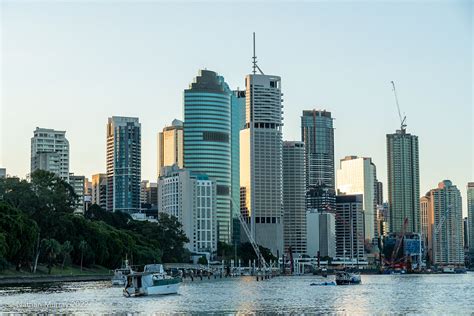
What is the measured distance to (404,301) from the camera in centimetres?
13488

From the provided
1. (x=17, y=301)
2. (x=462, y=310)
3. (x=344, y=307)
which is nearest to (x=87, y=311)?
(x=17, y=301)

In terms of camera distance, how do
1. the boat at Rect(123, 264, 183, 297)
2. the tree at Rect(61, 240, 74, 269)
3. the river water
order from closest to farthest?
the river water → the boat at Rect(123, 264, 183, 297) → the tree at Rect(61, 240, 74, 269)

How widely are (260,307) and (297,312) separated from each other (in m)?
10.5

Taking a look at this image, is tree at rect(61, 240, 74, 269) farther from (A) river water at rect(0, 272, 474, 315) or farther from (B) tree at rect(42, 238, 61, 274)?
(A) river water at rect(0, 272, 474, 315)

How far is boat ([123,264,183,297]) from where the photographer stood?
454 ft

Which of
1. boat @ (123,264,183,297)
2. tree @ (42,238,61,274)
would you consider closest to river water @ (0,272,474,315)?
boat @ (123,264,183,297)

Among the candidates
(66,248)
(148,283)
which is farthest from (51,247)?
(148,283)

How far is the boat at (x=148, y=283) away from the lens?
13825 centimetres

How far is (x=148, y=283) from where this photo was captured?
458ft

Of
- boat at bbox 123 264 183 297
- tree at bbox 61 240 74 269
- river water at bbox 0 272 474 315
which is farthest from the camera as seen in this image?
tree at bbox 61 240 74 269

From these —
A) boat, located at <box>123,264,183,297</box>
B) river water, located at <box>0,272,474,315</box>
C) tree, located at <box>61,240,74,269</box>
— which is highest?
tree, located at <box>61,240,74,269</box>

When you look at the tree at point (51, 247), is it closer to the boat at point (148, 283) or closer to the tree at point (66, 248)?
the tree at point (66, 248)

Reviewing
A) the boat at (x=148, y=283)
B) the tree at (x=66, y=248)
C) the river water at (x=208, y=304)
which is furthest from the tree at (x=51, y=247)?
the boat at (x=148, y=283)

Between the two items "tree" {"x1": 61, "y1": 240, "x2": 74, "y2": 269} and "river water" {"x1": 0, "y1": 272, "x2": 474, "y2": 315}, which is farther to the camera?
"tree" {"x1": 61, "y1": 240, "x2": 74, "y2": 269}
